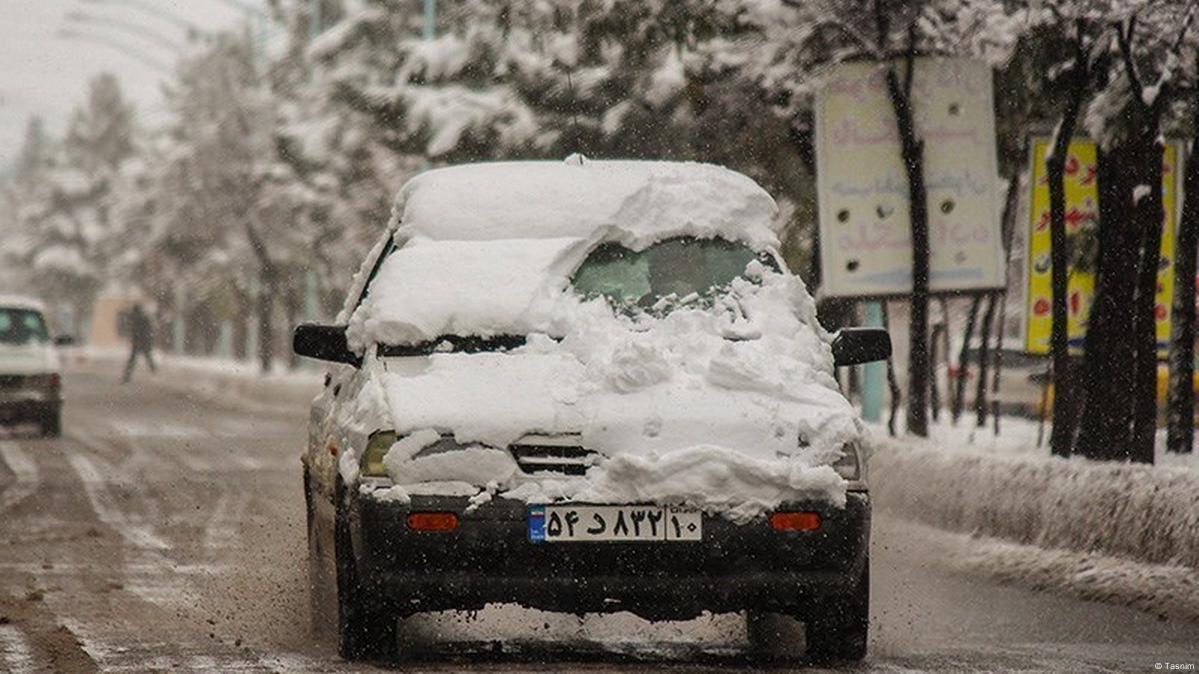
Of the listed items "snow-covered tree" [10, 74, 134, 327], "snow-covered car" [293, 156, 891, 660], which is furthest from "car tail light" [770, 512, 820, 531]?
"snow-covered tree" [10, 74, 134, 327]

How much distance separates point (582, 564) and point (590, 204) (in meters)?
1.88

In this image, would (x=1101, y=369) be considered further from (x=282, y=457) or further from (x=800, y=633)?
(x=282, y=457)

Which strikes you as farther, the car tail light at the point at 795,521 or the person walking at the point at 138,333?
the person walking at the point at 138,333

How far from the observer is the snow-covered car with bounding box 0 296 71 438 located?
26641mm


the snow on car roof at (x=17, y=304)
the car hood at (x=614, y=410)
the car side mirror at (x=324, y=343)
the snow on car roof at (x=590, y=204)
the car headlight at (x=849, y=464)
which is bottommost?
the car headlight at (x=849, y=464)

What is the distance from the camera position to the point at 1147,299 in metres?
13.7

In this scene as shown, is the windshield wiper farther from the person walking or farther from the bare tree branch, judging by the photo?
the person walking

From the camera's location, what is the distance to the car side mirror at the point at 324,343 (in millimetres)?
8352

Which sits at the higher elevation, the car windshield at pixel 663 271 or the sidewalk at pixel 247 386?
the car windshield at pixel 663 271

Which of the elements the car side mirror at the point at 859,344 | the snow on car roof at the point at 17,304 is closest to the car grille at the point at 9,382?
the snow on car roof at the point at 17,304

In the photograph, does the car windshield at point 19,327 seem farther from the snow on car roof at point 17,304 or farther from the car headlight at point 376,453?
the car headlight at point 376,453

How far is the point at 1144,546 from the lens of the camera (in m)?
10.6

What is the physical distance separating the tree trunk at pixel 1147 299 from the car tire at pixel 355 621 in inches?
274

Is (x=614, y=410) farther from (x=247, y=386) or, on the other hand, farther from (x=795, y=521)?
(x=247, y=386)
